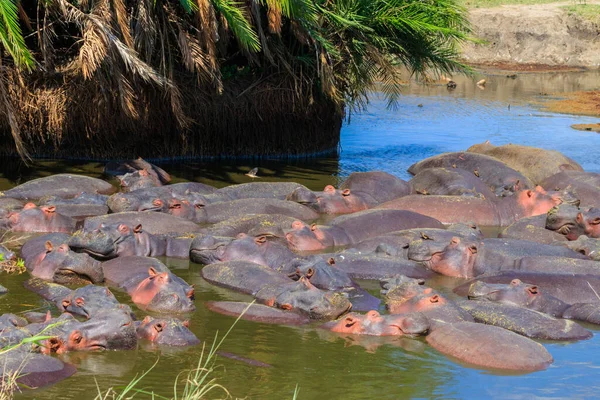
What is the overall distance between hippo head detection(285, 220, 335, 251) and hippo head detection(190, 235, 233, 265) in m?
1.01

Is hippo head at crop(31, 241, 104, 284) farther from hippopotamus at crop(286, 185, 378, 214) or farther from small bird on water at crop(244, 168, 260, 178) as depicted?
small bird on water at crop(244, 168, 260, 178)

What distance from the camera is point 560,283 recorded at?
9.52 m

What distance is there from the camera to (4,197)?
42.2 ft

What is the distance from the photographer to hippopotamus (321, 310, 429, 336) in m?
8.28

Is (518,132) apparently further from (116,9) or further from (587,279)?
(587,279)

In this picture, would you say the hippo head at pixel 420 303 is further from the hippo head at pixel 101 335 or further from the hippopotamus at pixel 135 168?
the hippopotamus at pixel 135 168

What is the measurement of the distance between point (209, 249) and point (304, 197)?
309 cm

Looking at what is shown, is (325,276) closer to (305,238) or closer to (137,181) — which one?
(305,238)

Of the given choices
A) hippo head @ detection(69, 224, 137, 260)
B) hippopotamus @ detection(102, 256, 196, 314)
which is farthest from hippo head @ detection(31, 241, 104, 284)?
hippo head @ detection(69, 224, 137, 260)

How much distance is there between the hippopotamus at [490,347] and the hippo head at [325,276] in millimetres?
1515

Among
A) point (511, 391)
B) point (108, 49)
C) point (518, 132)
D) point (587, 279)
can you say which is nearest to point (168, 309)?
point (511, 391)

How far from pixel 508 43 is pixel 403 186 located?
2880 cm

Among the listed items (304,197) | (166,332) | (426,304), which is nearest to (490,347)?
(426,304)

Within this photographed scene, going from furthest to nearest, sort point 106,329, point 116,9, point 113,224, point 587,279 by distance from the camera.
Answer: point 116,9 < point 113,224 < point 587,279 < point 106,329
